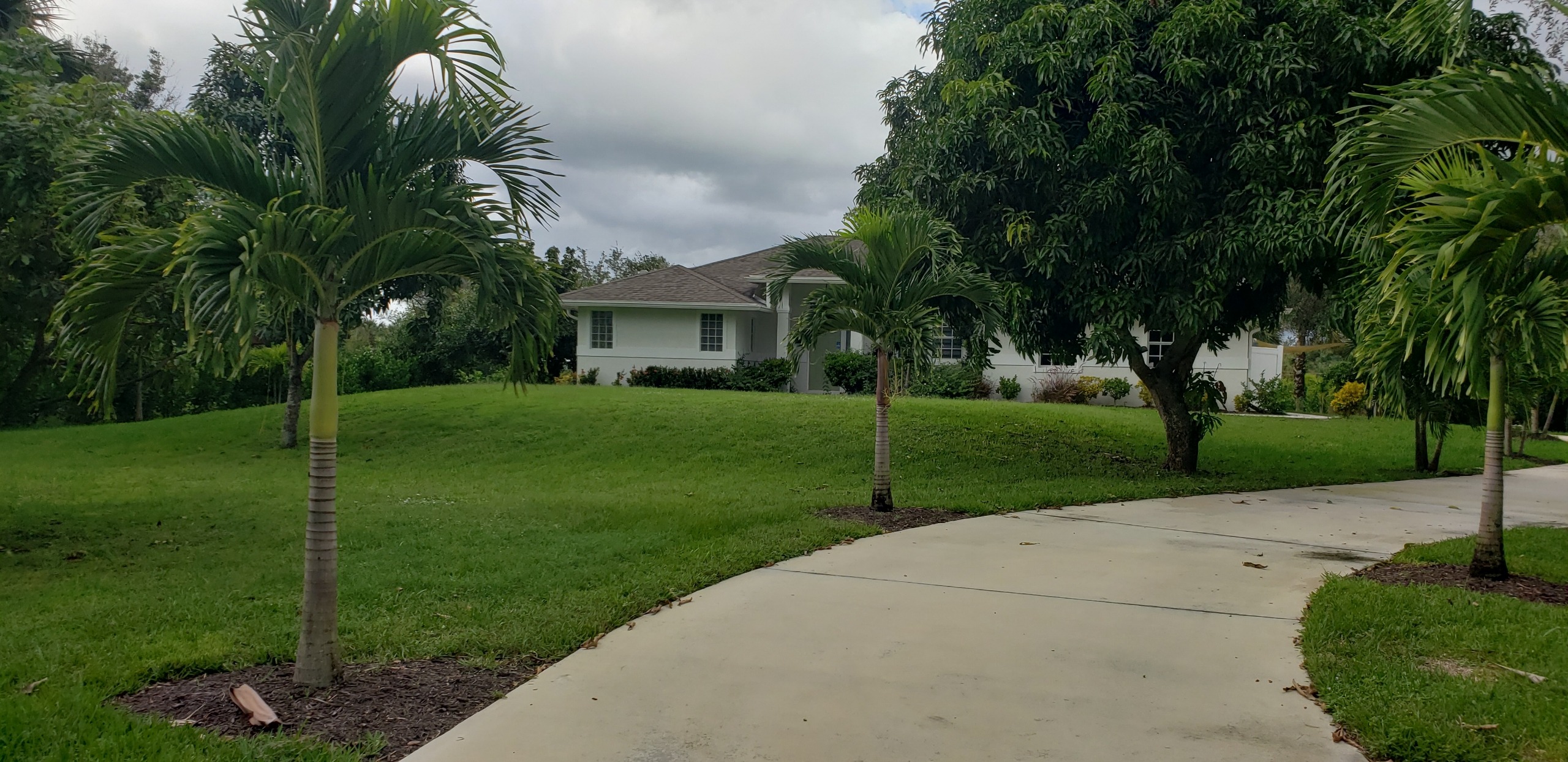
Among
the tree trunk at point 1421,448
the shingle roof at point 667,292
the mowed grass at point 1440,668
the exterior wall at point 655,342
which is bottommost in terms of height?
the mowed grass at point 1440,668

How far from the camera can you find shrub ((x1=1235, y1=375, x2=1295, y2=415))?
965 inches

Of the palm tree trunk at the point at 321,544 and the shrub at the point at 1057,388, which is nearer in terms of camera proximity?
the palm tree trunk at the point at 321,544

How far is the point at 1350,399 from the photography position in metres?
24.7

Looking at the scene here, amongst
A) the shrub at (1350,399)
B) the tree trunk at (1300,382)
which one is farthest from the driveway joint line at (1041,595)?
the tree trunk at (1300,382)

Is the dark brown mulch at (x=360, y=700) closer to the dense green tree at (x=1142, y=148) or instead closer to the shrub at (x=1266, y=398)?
the dense green tree at (x=1142, y=148)

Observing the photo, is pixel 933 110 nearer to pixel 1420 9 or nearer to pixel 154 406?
pixel 1420 9

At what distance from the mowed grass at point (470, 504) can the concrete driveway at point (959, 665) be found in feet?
2.12

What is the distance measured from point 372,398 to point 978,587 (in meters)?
19.0

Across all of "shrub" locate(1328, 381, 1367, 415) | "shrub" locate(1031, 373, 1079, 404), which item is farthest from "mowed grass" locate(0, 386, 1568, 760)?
"shrub" locate(1031, 373, 1079, 404)

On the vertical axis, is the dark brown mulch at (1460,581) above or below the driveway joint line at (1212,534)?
above

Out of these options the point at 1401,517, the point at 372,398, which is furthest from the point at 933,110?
the point at 372,398

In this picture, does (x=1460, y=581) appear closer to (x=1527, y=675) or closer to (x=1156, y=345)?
(x=1527, y=675)

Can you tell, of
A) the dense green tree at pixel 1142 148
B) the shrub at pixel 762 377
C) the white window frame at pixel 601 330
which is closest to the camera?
the dense green tree at pixel 1142 148

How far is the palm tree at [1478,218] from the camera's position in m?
4.98
